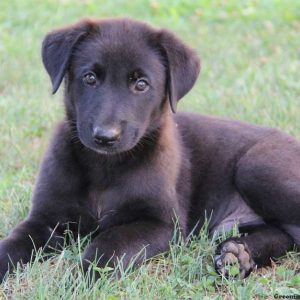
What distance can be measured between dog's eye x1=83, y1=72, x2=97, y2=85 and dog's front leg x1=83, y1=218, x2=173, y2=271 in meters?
0.74

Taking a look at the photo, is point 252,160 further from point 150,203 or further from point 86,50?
point 86,50

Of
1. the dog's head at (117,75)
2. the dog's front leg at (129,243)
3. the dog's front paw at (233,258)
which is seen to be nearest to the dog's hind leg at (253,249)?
the dog's front paw at (233,258)

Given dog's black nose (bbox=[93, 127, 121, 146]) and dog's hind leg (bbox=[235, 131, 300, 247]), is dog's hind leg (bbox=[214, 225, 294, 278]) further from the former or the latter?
dog's black nose (bbox=[93, 127, 121, 146])

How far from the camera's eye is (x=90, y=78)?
387cm

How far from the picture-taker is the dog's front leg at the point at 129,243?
362 cm

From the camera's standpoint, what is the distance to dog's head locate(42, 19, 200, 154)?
12.3 feet

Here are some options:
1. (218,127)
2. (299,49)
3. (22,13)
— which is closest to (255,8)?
(299,49)

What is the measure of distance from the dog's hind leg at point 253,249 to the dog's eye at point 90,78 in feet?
3.43

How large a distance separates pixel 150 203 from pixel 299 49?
4.54 metres

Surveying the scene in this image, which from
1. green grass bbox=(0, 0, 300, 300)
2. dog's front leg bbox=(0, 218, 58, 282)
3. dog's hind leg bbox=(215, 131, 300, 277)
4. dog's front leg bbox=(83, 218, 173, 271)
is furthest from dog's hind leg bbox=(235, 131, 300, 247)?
dog's front leg bbox=(0, 218, 58, 282)

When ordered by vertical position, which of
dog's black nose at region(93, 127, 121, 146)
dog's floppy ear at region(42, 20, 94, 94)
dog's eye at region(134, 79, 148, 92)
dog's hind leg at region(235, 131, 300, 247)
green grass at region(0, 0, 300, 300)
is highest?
dog's floppy ear at region(42, 20, 94, 94)

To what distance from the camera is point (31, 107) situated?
6262mm

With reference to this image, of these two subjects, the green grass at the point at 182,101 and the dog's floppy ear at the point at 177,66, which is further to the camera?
the dog's floppy ear at the point at 177,66

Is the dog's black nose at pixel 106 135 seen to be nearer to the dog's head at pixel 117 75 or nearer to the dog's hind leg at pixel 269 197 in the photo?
the dog's head at pixel 117 75
